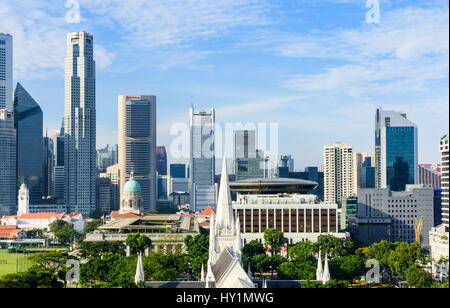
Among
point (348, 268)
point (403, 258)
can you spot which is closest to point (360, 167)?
point (403, 258)

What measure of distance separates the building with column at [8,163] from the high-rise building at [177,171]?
40760 mm

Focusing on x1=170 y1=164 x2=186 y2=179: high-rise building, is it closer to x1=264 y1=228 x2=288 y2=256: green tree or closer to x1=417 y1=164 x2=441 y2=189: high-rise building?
x1=417 y1=164 x2=441 y2=189: high-rise building

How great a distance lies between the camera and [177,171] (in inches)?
6393

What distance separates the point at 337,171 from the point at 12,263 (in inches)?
3450

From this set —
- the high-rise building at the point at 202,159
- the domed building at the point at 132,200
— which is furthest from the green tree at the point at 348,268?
the domed building at the point at 132,200

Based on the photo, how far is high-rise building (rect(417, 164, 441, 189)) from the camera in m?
125

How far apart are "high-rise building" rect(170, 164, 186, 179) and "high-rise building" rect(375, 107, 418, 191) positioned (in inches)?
1968

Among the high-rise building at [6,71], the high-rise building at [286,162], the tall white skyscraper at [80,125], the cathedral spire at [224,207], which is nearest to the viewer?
the cathedral spire at [224,207]

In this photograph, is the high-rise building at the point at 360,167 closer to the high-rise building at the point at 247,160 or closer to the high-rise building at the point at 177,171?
the high-rise building at the point at 177,171

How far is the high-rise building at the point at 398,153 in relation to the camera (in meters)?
142

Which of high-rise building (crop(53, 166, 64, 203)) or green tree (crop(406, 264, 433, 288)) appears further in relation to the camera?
high-rise building (crop(53, 166, 64, 203))

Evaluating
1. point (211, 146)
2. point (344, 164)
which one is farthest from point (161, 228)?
point (344, 164)

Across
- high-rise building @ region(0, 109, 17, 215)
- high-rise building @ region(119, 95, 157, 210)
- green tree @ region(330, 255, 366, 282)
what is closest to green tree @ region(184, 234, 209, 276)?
green tree @ region(330, 255, 366, 282)
